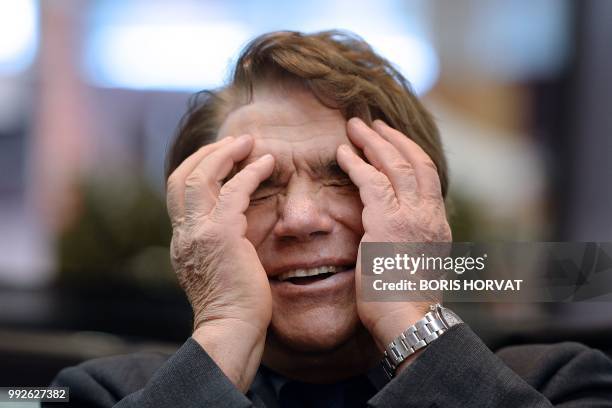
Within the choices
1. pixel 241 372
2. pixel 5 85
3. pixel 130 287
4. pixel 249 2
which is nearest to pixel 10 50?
pixel 5 85

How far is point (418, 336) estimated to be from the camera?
1137 mm

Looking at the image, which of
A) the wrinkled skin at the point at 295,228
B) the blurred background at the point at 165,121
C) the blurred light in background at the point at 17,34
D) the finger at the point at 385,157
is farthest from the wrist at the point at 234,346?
the blurred light in background at the point at 17,34

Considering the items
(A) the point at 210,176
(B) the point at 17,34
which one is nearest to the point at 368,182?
(A) the point at 210,176

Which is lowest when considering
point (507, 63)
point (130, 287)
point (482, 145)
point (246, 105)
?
point (130, 287)

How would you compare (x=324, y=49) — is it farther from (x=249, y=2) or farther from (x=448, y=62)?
(x=249, y=2)

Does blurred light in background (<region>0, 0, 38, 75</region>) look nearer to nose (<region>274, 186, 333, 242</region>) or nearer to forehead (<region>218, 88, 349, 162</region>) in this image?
forehead (<region>218, 88, 349, 162</region>)

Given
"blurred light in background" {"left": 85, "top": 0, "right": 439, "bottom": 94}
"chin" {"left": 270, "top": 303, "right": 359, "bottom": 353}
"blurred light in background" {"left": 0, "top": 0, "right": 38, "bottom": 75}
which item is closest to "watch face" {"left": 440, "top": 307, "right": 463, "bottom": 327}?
"chin" {"left": 270, "top": 303, "right": 359, "bottom": 353}

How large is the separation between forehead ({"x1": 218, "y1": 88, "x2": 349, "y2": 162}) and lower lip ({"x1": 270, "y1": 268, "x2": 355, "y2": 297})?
0.65 feet

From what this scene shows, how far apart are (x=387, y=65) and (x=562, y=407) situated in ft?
2.18

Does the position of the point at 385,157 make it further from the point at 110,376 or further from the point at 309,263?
the point at 110,376

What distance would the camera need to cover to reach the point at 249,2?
358 cm

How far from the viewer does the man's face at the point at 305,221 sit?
47.6 inches

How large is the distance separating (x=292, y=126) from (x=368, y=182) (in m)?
0.17

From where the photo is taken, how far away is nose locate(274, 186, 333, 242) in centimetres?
120
